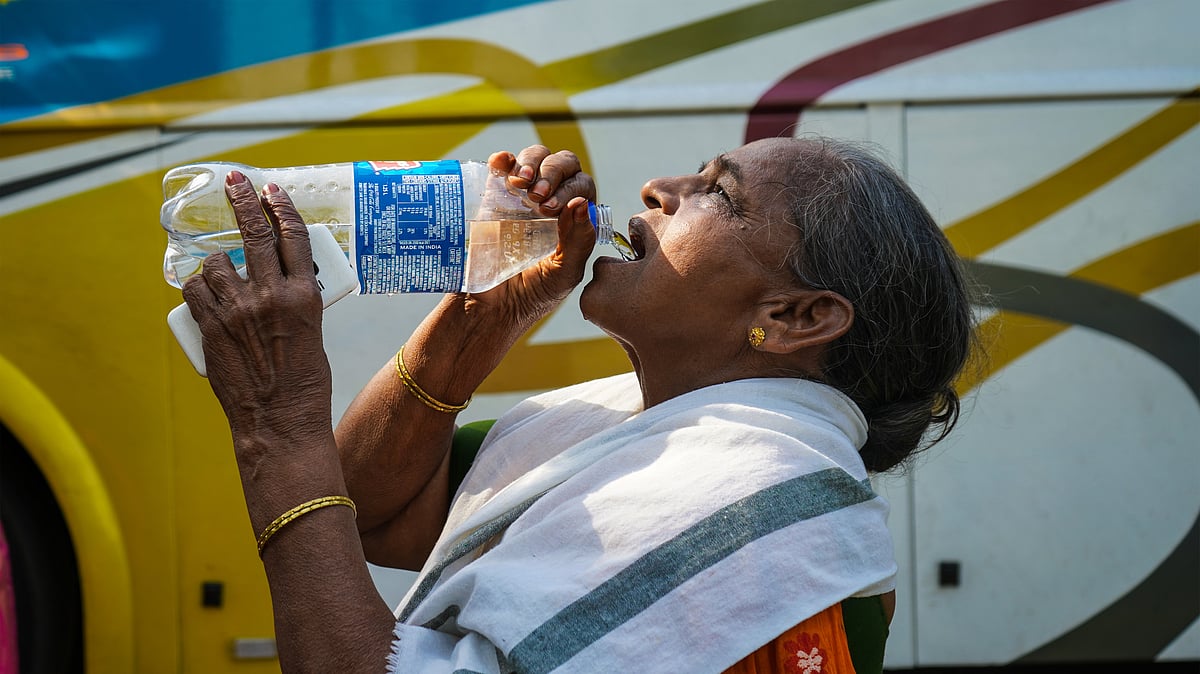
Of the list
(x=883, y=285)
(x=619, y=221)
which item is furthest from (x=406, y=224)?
(x=619, y=221)

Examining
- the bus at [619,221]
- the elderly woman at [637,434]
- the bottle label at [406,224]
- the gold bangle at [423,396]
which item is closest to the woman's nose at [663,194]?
the elderly woman at [637,434]

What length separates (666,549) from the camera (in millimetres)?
1412

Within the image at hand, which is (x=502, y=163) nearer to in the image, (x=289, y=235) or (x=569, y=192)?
(x=569, y=192)

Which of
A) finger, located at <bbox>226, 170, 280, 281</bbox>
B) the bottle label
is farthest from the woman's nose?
finger, located at <bbox>226, 170, 280, 281</bbox>

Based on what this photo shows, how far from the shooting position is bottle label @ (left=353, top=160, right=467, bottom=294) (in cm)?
168

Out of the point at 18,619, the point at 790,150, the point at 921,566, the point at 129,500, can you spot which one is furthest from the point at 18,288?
the point at 921,566

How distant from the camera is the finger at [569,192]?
1.85m

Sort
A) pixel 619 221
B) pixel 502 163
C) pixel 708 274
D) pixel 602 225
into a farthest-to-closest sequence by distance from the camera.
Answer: pixel 619 221 → pixel 602 225 → pixel 502 163 → pixel 708 274

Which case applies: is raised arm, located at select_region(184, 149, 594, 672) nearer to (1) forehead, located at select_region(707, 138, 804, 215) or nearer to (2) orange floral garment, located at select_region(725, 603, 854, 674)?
(2) orange floral garment, located at select_region(725, 603, 854, 674)

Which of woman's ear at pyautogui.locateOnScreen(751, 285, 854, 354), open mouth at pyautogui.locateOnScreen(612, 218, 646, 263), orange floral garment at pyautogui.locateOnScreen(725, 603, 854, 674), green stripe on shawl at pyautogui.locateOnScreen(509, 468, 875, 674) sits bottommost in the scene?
orange floral garment at pyautogui.locateOnScreen(725, 603, 854, 674)

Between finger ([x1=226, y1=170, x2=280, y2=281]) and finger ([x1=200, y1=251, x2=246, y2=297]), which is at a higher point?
finger ([x1=226, y1=170, x2=280, y2=281])

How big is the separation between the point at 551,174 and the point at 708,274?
1.04ft

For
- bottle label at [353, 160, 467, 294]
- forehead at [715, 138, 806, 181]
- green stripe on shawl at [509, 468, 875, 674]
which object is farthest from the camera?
forehead at [715, 138, 806, 181]

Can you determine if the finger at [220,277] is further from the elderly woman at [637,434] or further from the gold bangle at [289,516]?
the gold bangle at [289,516]
